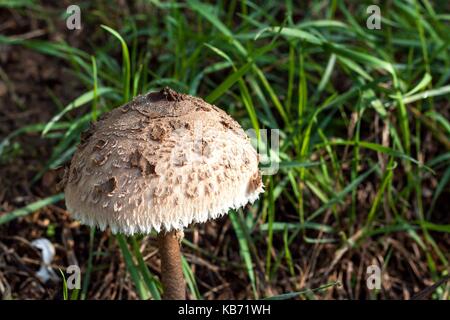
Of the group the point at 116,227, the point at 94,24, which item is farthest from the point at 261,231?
the point at 94,24

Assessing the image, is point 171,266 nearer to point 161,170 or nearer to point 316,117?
point 161,170

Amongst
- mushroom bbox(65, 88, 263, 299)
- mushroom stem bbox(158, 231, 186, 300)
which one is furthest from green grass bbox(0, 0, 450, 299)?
mushroom bbox(65, 88, 263, 299)

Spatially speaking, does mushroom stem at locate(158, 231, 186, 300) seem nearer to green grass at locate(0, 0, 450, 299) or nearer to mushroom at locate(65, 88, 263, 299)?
green grass at locate(0, 0, 450, 299)

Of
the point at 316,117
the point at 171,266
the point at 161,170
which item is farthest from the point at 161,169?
the point at 316,117

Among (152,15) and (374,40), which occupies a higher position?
(152,15)

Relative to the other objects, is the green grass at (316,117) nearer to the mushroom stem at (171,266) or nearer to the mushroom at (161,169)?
the mushroom stem at (171,266)
